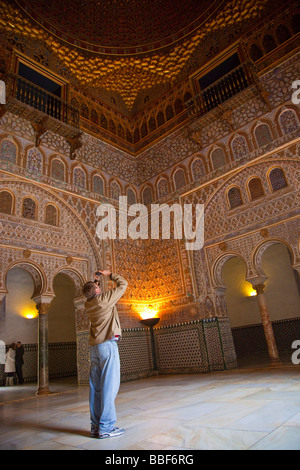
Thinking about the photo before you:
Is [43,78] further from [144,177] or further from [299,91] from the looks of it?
[299,91]

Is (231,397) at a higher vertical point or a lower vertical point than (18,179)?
lower

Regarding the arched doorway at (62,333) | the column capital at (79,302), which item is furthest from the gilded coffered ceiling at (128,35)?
the arched doorway at (62,333)

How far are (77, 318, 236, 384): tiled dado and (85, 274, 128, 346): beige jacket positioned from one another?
622 centimetres

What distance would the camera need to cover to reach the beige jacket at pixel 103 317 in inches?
129

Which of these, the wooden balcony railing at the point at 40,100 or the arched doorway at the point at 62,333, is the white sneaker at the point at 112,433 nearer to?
the wooden balcony railing at the point at 40,100

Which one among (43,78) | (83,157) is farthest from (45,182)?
(43,78)

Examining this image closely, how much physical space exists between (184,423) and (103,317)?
1.35 m

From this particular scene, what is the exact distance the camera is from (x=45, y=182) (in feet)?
30.4

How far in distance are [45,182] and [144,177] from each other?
4.24 meters

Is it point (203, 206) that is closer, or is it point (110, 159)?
point (203, 206)

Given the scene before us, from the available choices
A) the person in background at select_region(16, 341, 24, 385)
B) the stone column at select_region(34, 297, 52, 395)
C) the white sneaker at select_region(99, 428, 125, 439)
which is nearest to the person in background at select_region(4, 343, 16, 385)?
the person in background at select_region(16, 341, 24, 385)

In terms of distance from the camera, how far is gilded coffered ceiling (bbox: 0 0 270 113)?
34.2ft

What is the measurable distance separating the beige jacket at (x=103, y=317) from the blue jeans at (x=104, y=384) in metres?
0.08
